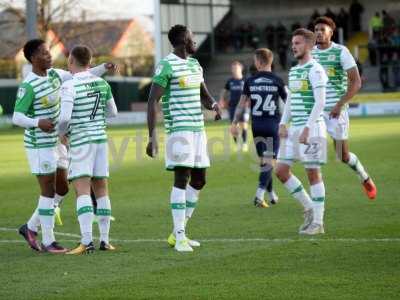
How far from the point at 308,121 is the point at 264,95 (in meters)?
3.39

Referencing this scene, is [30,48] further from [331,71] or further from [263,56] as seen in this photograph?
[263,56]

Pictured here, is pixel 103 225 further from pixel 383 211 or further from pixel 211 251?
pixel 383 211

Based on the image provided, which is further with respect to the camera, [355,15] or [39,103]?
[355,15]

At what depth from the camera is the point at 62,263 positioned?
33.9 ft

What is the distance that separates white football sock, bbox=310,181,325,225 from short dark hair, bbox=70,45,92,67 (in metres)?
2.99

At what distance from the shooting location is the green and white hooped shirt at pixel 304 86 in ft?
38.8

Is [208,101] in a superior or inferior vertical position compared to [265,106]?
superior

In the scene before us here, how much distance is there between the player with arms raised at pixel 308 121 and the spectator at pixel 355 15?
42936 mm

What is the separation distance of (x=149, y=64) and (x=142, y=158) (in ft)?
135

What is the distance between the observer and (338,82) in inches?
555

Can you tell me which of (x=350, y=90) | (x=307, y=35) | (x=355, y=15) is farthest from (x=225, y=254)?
(x=355, y=15)

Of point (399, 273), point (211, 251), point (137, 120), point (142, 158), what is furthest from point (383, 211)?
point (137, 120)

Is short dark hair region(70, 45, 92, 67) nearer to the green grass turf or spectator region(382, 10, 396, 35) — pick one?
the green grass turf

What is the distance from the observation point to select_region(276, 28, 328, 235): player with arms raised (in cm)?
1180
